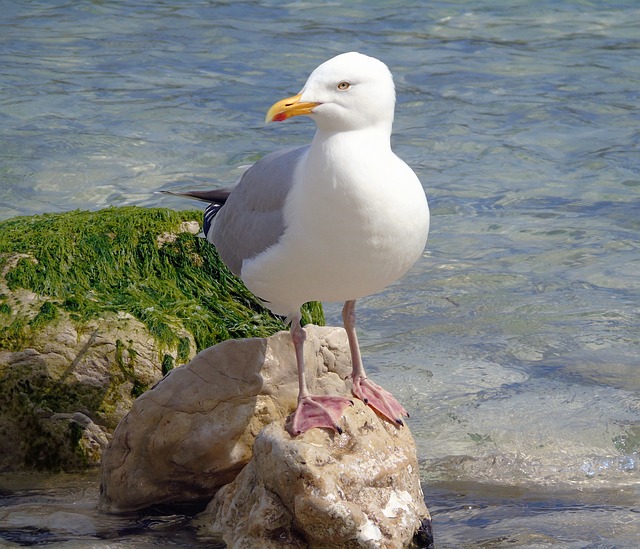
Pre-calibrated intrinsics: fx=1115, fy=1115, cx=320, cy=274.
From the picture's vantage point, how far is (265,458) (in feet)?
13.9

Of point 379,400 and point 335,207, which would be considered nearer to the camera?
point 335,207

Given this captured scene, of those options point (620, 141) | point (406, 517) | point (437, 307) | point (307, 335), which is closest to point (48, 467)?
point (307, 335)

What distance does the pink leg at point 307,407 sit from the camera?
4422mm

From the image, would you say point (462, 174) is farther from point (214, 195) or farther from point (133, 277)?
point (214, 195)

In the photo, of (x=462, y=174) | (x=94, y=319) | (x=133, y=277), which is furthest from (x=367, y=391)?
(x=462, y=174)

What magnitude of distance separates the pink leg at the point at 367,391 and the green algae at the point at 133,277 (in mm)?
904

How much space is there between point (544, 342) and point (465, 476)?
74.0 inches

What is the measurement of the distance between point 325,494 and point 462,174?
611cm

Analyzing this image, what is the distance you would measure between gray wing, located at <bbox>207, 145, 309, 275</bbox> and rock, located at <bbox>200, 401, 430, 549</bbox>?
0.77 meters

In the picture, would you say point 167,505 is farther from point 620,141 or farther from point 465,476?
point 620,141

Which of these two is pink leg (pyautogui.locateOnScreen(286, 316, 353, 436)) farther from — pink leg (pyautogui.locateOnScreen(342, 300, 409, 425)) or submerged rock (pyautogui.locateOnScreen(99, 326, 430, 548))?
pink leg (pyautogui.locateOnScreen(342, 300, 409, 425))

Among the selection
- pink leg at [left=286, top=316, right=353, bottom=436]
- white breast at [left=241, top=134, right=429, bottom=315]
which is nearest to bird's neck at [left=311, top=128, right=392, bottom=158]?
white breast at [left=241, top=134, right=429, bottom=315]

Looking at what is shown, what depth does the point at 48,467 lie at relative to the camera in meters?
5.24

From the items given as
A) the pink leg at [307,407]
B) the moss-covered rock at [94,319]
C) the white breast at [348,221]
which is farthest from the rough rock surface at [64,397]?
the white breast at [348,221]
